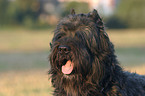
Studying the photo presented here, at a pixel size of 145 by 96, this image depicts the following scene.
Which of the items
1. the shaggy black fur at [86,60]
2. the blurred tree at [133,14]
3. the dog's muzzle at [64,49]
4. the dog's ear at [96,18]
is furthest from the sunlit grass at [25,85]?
the blurred tree at [133,14]

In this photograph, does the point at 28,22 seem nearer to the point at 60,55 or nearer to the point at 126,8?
the point at 126,8

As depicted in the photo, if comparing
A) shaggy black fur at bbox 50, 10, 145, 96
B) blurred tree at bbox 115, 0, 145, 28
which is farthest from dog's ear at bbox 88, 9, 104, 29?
blurred tree at bbox 115, 0, 145, 28

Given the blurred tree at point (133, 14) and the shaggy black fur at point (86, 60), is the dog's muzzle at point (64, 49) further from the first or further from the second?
the blurred tree at point (133, 14)

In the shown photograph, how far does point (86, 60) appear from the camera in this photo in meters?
4.75

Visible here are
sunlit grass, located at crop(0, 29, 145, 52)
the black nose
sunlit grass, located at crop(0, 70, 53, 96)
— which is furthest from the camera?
sunlit grass, located at crop(0, 29, 145, 52)

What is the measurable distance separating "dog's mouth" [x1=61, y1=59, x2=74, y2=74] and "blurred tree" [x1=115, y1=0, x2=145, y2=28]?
6925 cm

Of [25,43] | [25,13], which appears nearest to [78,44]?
[25,43]

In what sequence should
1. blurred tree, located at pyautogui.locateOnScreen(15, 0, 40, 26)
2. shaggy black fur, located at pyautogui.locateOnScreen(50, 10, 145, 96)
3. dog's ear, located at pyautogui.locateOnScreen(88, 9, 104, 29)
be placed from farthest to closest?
blurred tree, located at pyautogui.locateOnScreen(15, 0, 40, 26) → dog's ear, located at pyautogui.locateOnScreen(88, 9, 104, 29) → shaggy black fur, located at pyautogui.locateOnScreen(50, 10, 145, 96)

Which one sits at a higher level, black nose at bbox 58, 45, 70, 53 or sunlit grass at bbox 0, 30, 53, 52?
sunlit grass at bbox 0, 30, 53, 52

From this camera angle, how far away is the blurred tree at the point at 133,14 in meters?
72.9

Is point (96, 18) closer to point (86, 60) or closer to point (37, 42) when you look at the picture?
point (86, 60)

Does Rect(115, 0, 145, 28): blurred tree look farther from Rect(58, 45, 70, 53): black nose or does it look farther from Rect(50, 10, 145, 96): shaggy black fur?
Rect(58, 45, 70, 53): black nose

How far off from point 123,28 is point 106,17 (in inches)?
207

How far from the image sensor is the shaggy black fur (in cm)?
477
